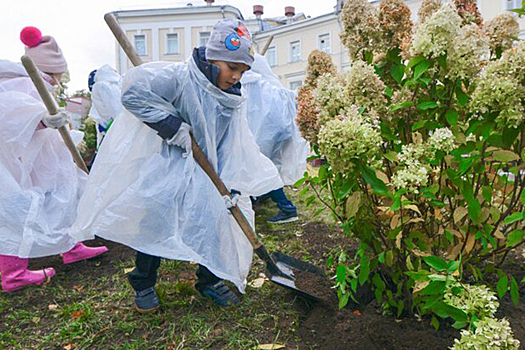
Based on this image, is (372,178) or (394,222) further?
(394,222)

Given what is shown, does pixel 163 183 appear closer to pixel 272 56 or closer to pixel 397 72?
pixel 397 72

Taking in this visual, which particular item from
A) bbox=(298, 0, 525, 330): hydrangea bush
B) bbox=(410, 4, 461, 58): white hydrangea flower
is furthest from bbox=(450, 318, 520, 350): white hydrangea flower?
bbox=(410, 4, 461, 58): white hydrangea flower

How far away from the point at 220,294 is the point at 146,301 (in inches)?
16.2

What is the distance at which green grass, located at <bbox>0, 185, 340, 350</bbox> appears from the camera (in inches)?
76.7

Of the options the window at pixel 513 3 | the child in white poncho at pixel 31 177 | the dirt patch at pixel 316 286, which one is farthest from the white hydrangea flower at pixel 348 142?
the window at pixel 513 3

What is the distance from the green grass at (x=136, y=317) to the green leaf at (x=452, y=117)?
120cm

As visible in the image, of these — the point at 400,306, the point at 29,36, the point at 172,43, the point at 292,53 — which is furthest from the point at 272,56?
the point at 400,306

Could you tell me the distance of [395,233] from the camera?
152cm

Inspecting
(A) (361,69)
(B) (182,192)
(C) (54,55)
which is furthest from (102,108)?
(A) (361,69)

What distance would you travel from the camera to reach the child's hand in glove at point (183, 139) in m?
2.02

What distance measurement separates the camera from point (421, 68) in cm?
135

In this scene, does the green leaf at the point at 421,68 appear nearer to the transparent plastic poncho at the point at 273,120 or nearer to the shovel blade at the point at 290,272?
the shovel blade at the point at 290,272

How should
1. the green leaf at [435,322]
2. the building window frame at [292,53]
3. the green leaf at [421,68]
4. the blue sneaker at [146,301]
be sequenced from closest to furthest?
the green leaf at [421,68] → the green leaf at [435,322] → the blue sneaker at [146,301] → the building window frame at [292,53]

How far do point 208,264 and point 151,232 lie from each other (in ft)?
1.10
